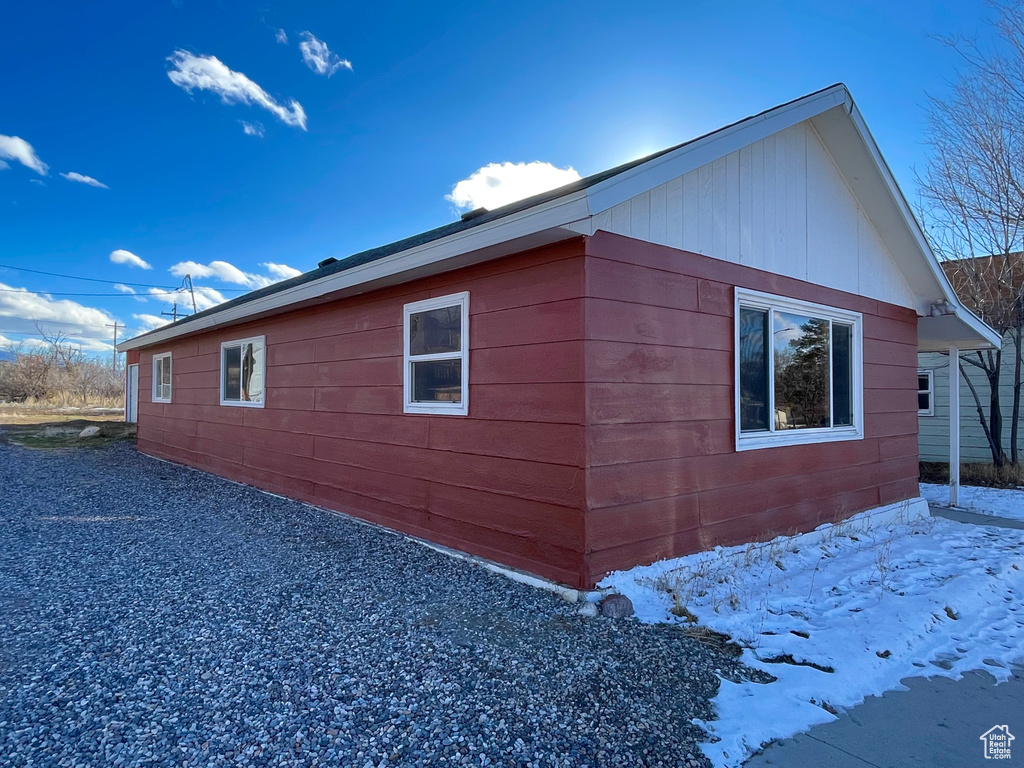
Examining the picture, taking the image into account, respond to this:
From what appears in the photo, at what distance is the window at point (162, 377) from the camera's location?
36.0ft

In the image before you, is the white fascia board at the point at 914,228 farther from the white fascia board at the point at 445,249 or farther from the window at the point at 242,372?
the window at the point at 242,372

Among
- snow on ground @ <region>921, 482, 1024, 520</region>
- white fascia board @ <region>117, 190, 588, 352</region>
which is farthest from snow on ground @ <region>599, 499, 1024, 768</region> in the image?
white fascia board @ <region>117, 190, 588, 352</region>

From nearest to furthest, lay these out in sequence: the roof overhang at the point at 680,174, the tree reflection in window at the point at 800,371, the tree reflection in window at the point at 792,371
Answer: the roof overhang at the point at 680,174, the tree reflection in window at the point at 792,371, the tree reflection in window at the point at 800,371

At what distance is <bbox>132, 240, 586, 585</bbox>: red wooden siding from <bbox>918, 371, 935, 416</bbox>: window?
36.9ft

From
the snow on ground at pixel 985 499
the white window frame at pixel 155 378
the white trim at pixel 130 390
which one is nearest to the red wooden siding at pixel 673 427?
the snow on ground at pixel 985 499

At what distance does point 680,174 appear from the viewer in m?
3.81

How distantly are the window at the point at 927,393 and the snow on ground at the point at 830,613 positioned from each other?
23.7 feet

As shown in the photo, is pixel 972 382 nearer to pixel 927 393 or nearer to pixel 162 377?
pixel 927 393

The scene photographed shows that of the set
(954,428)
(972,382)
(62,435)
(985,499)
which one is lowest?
(985,499)

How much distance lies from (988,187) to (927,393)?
4050 mm

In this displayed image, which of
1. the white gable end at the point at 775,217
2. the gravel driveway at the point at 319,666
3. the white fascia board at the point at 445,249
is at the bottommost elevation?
the gravel driveway at the point at 319,666

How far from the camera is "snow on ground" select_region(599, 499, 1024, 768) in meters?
2.43

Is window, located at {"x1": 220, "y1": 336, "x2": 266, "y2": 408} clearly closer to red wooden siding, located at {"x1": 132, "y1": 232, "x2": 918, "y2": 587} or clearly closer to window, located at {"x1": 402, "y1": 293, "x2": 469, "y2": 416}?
red wooden siding, located at {"x1": 132, "y1": 232, "x2": 918, "y2": 587}

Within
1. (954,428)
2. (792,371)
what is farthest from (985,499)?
(792,371)
